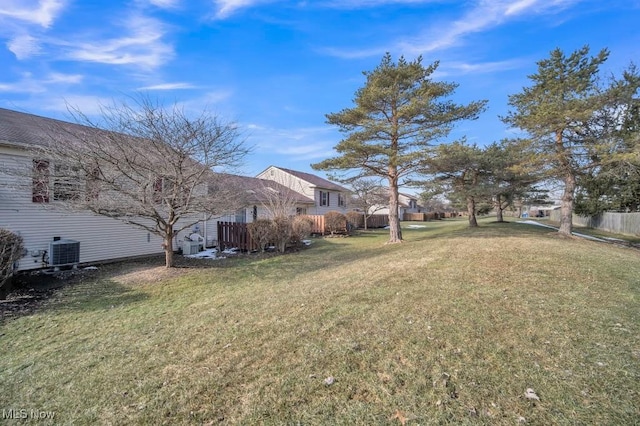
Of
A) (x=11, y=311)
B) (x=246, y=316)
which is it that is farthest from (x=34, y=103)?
(x=246, y=316)

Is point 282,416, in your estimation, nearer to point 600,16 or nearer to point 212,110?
point 212,110

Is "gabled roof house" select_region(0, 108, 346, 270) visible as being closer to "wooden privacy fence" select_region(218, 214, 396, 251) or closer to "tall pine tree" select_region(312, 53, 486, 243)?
"wooden privacy fence" select_region(218, 214, 396, 251)

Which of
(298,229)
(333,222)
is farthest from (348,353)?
(333,222)

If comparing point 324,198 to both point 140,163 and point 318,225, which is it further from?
point 140,163

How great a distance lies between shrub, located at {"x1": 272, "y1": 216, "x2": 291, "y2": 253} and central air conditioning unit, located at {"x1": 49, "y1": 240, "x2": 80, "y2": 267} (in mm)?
6663

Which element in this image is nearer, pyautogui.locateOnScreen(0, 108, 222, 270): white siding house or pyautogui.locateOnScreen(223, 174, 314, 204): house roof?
pyautogui.locateOnScreen(0, 108, 222, 270): white siding house

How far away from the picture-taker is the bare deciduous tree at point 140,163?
7223mm

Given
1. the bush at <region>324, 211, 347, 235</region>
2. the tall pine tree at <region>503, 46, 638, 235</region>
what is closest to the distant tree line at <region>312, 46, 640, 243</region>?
the tall pine tree at <region>503, 46, 638, 235</region>

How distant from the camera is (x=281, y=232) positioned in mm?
12695

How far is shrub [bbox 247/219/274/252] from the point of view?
487 inches

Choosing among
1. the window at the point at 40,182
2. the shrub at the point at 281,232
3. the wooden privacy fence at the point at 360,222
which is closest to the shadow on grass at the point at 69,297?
the window at the point at 40,182

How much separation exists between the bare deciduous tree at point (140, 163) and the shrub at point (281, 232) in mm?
4471

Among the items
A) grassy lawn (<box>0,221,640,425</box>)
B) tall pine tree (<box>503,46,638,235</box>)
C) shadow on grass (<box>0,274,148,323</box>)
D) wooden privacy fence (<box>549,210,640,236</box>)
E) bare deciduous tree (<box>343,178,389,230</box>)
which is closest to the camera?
grassy lawn (<box>0,221,640,425</box>)

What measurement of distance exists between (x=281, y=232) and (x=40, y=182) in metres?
7.84
